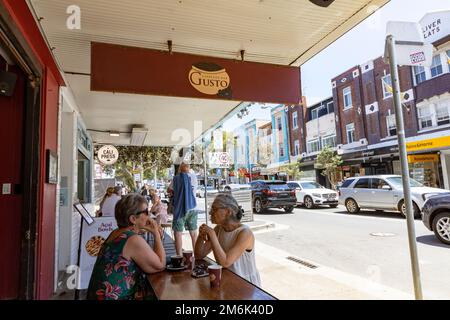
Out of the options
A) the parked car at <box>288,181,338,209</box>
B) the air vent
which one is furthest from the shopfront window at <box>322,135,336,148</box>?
the air vent

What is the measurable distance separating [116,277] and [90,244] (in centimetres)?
300

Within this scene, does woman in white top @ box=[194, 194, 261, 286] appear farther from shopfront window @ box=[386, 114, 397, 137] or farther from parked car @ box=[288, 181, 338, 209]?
shopfront window @ box=[386, 114, 397, 137]

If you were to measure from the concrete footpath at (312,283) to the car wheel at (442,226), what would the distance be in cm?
273

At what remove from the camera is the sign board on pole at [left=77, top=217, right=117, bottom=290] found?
4754 mm

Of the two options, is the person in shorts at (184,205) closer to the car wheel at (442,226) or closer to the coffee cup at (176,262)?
the coffee cup at (176,262)

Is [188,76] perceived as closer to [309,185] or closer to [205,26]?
[205,26]

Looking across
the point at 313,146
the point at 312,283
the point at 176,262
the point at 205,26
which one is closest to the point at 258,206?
the point at 312,283

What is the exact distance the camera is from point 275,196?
15.5m

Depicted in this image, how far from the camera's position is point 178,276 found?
2.42 meters

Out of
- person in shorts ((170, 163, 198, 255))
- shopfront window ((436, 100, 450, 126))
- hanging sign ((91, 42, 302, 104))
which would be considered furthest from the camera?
shopfront window ((436, 100, 450, 126))

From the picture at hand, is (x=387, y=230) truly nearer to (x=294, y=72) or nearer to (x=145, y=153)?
(x=294, y=72)

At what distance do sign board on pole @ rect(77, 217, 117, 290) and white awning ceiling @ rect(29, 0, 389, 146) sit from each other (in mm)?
2371

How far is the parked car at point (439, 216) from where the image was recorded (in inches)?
280
